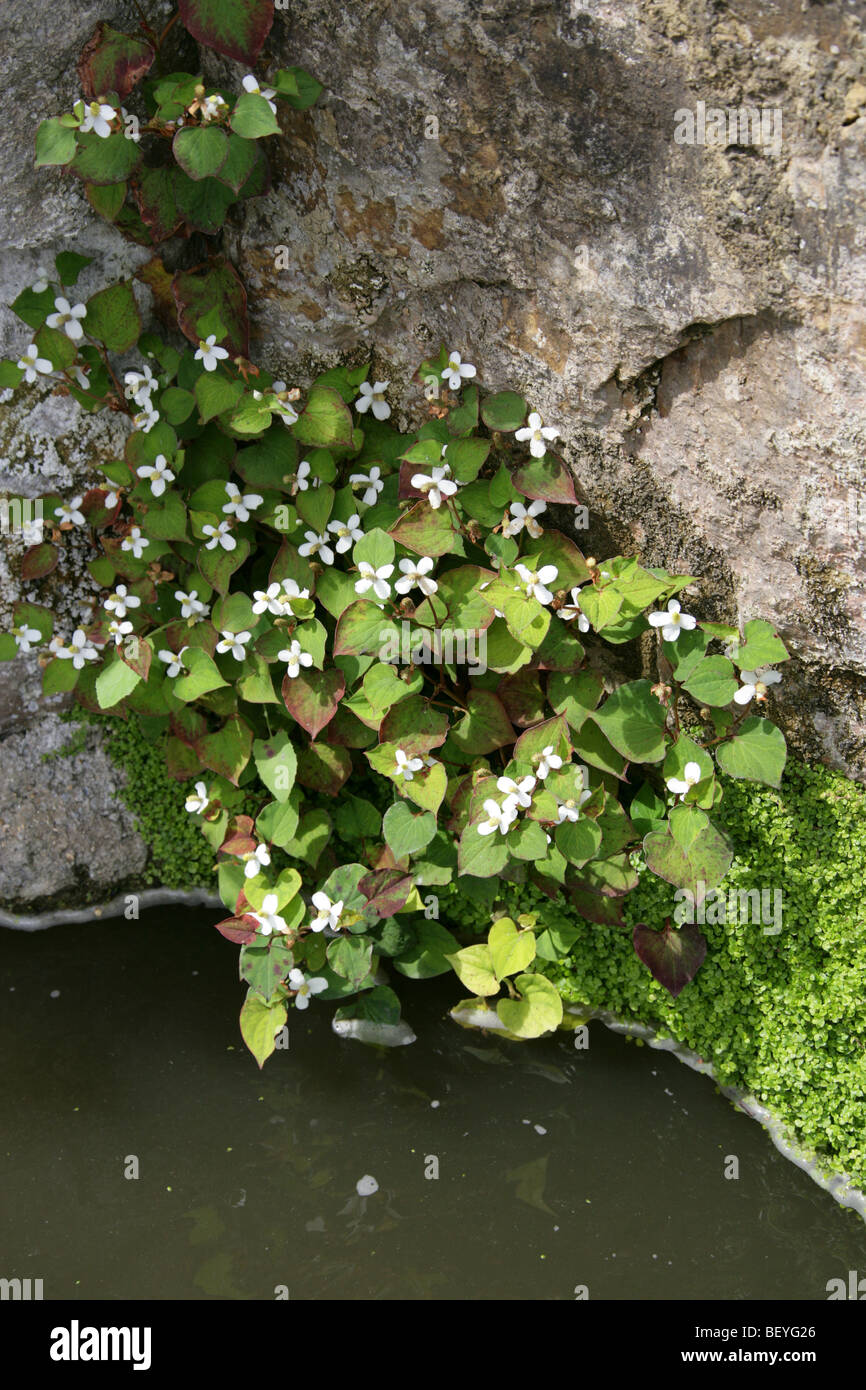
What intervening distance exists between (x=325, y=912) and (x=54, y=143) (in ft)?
6.40

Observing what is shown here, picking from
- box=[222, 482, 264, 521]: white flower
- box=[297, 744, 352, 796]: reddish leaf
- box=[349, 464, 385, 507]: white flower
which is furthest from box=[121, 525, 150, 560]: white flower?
box=[297, 744, 352, 796]: reddish leaf

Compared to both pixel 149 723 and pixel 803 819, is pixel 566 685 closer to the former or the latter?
pixel 803 819

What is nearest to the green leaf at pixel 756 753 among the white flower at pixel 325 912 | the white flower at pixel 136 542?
the white flower at pixel 325 912

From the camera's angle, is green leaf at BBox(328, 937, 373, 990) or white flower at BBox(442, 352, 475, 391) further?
green leaf at BBox(328, 937, 373, 990)

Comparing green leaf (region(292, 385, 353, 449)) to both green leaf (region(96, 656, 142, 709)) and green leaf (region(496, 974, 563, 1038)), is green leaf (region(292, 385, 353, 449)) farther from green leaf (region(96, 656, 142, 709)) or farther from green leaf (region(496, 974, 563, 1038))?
green leaf (region(496, 974, 563, 1038))

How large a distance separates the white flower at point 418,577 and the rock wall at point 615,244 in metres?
0.49

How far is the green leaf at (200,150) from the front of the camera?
2.62 m

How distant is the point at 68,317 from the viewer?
3.02 metres

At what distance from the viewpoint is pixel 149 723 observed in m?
3.42

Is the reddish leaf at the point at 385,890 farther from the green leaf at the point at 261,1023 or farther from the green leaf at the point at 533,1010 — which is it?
the green leaf at the point at 533,1010

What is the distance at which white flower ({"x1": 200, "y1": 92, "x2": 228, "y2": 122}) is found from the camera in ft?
8.61

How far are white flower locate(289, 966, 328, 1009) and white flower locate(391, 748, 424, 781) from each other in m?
0.56

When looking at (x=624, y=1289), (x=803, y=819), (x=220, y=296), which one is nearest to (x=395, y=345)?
(x=220, y=296)

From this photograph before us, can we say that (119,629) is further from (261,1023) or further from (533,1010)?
(533,1010)
